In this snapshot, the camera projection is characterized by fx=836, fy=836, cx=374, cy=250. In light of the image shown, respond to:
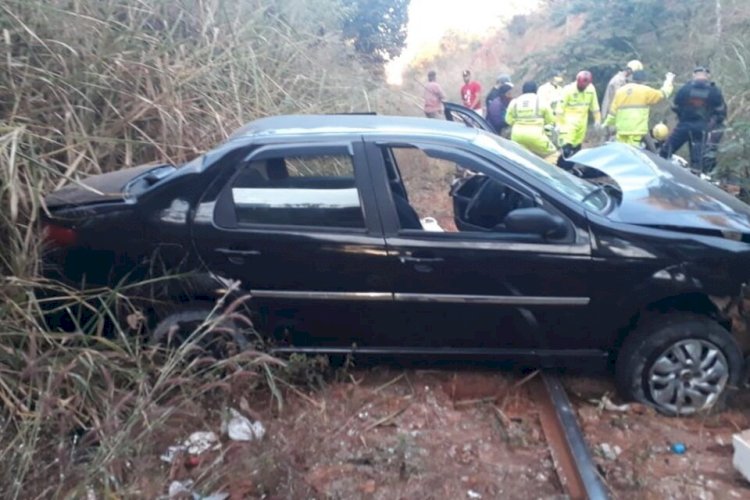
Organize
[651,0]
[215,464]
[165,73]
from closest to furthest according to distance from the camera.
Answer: [215,464]
[165,73]
[651,0]

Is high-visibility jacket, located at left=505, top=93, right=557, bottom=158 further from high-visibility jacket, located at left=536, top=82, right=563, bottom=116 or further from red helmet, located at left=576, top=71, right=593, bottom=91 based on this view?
red helmet, located at left=576, top=71, right=593, bottom=91

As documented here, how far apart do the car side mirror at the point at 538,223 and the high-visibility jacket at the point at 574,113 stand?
680 centimetres

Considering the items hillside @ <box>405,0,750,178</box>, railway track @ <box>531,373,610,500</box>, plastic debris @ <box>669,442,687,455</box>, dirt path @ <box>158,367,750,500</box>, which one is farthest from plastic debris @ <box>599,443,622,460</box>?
hillside @ <box>405,0,750,178</box>

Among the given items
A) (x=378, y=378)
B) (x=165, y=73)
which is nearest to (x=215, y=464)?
(x=378, y=378)

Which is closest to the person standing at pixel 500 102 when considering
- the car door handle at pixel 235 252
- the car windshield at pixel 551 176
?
the car windshield at pixel 551 176

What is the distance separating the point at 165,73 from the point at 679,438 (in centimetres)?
566

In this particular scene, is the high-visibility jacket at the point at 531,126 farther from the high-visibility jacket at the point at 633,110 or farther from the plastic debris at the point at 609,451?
the plastic debris at the point at 609,451

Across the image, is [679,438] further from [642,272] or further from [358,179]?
[358,179]

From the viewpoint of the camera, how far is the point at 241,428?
448 cm

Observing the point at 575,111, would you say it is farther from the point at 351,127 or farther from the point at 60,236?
the point at 60,236

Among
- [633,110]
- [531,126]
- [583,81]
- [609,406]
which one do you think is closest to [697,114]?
[633,110]

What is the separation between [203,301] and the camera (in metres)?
4.90

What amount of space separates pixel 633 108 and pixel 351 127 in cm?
659

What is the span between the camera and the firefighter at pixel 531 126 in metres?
9.90
